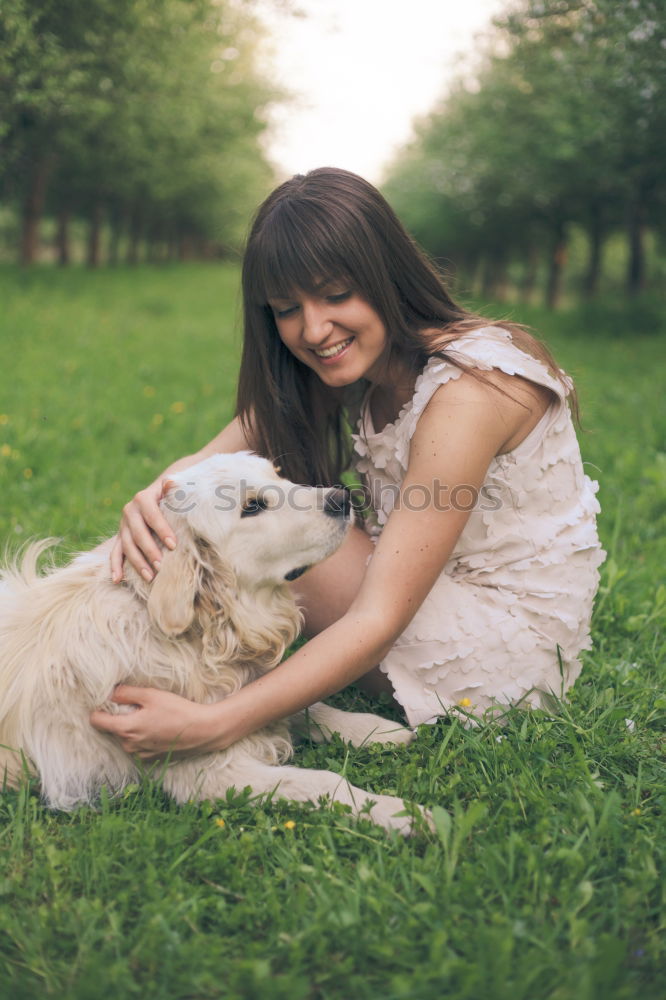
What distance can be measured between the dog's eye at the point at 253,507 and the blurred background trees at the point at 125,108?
1.28 meters

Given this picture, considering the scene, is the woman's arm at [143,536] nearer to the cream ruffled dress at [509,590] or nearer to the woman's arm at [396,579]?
the woman's arm at [396,579]

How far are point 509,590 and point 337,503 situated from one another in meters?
0.76

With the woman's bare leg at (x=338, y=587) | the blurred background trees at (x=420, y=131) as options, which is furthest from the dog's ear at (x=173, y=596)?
the blurred background trees at (x=420, y=131)

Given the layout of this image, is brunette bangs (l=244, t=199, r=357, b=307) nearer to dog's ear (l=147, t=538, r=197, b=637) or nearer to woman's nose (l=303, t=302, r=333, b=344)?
woman's nose (l=303, t=302, r=333, b=344)

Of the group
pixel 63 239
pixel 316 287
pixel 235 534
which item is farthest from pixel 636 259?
Answer: pixel 235 534

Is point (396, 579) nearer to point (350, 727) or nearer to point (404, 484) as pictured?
point (404, 484)

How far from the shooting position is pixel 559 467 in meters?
2.97

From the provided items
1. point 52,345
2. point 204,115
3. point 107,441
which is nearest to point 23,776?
point 107,441

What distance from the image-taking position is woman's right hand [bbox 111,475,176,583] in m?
2.49

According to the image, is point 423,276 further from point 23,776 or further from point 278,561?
point 23,776

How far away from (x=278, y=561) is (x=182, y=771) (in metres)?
0.76

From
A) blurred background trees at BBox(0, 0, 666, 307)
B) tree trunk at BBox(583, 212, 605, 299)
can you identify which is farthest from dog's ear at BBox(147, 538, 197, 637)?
tree trunk at BBox(583, 212, 605, 299)

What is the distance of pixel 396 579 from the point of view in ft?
8.63

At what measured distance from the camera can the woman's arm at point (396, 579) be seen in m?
2.45
